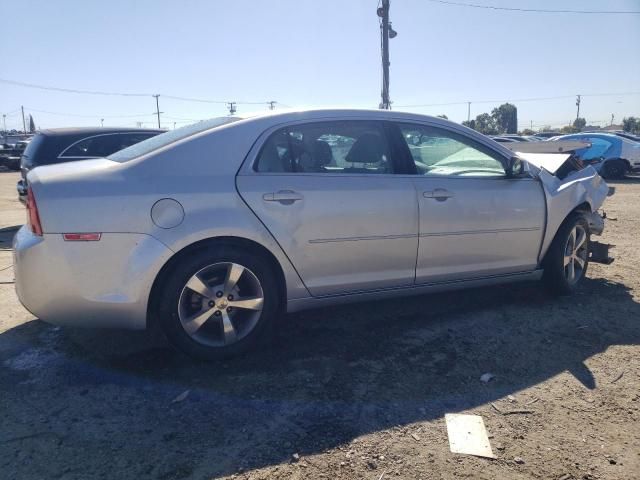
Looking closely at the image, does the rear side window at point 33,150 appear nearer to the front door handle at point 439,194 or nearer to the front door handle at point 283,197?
the front door handle at point 283,197

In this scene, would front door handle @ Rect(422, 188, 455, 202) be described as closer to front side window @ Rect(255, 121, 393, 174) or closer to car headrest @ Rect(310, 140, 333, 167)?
front side window @ Rect(255, 121, 393, 174)

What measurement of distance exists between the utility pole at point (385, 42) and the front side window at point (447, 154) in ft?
50.7

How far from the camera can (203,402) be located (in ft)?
9.18

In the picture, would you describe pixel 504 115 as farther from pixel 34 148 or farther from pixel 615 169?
pixel 34 148

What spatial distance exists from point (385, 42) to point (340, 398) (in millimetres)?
18650

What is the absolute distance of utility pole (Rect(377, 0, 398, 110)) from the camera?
61.8 ft

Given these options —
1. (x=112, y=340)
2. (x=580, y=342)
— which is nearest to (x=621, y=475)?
(x=580, y=342)

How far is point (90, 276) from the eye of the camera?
9.66 ft

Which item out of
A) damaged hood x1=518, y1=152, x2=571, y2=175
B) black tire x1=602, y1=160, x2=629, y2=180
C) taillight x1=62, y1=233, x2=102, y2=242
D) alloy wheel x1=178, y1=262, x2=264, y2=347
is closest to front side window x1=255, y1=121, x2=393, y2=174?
alloy wheel x1=178, y1=262, x2=264, y2=347

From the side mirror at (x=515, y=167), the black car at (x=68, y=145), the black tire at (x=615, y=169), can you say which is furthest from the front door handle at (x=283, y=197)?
the black tire at (x=615, y=169)

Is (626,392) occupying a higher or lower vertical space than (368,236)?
lower

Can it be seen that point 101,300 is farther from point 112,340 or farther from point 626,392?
point 626,392

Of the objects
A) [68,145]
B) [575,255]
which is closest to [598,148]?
[575,255]

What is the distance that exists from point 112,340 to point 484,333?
2669mm
